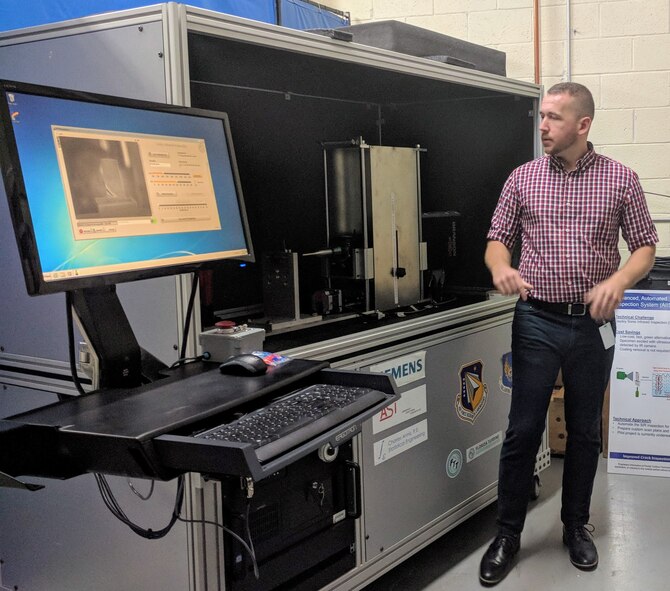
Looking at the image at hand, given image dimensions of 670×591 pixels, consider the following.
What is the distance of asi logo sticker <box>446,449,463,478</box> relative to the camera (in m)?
2.66

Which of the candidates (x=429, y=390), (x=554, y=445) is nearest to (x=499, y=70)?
(x=429, y=390)

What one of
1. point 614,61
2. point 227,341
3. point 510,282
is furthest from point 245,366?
point 614,61

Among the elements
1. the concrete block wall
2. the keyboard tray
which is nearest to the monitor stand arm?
the keyboard tray

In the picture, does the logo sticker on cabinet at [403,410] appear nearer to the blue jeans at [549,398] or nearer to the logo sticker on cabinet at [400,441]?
the logo sticker on cabinet at [400,441]

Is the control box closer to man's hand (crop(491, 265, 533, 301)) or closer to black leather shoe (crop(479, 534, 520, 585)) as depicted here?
man's hand (crop(491, 265, 533, 301))

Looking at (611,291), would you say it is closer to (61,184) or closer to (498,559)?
(498,559)

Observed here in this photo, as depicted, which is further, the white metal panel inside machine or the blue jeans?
the white metal panel inside machine

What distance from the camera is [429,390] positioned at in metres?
2.51

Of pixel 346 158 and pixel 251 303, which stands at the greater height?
pixel 346 158

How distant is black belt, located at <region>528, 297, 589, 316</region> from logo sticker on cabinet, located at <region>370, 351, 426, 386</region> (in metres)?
0.38

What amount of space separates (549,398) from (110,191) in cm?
158

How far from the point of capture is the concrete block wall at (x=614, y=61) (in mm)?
3607

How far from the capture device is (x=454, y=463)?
268 centimetres

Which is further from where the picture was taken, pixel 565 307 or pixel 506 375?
pixel 506 375
